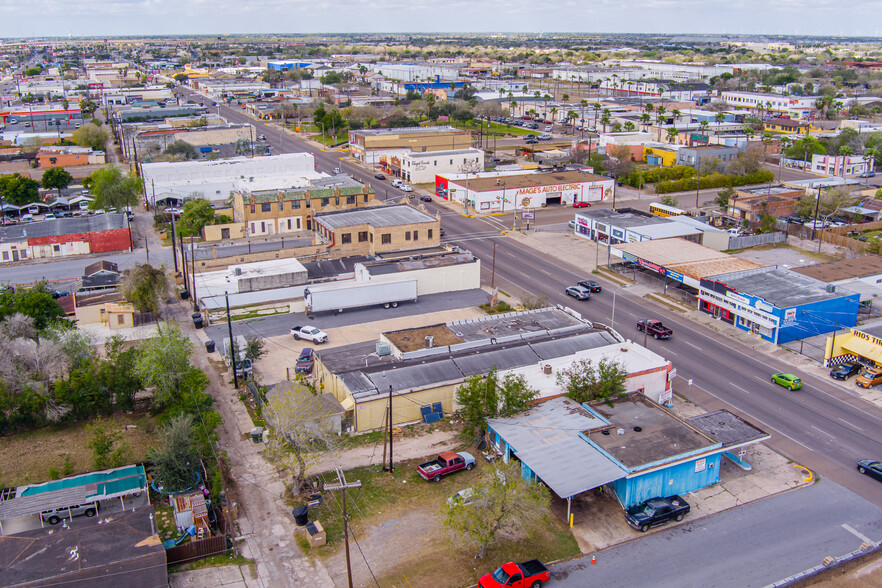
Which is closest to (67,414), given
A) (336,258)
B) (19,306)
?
(19,306)

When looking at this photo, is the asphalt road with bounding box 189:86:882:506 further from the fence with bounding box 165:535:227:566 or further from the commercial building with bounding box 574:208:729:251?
the fence with bounding box 165:535:227:566

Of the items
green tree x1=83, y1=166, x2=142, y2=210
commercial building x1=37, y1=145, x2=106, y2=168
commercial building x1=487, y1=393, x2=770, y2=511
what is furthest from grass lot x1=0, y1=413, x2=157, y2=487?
commercial building x1=37, y1=145, x2=106, y2=168

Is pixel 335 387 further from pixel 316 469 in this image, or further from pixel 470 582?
pixel 470 582

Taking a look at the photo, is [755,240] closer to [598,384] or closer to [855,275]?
[855,275]

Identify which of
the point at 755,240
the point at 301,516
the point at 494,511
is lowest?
the point at 301,516

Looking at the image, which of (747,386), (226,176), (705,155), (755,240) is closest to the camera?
(747,386)

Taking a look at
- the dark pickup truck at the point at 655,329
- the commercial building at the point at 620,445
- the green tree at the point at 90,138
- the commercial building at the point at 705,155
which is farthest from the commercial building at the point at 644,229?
the green tree at the point at 90,138

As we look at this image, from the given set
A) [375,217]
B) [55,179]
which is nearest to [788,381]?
[375,217]
